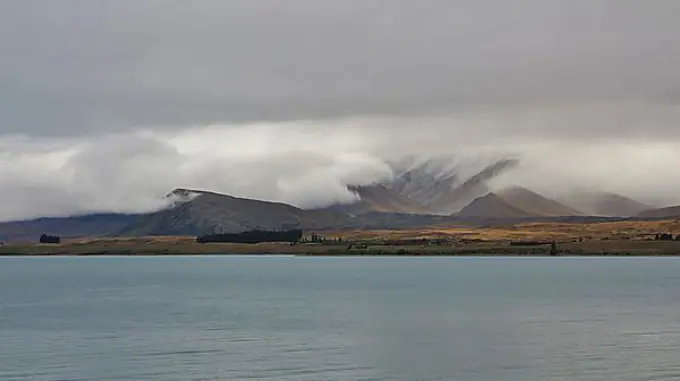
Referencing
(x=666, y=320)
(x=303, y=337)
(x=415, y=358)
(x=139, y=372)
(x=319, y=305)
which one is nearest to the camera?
(x=139, y=372)

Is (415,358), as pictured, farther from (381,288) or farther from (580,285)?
(580,285)

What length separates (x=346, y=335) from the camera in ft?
196

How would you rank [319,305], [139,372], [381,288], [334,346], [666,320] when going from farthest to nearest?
1. [381,288]
2. [319,305]
3. [666,320]
4. [334,346]
5. [139,372]

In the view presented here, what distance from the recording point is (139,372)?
149 ft

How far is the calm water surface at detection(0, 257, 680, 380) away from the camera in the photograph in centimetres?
4509

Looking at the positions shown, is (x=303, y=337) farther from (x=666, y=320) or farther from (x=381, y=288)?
(x=381, y=288)

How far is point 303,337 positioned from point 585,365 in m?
18.1

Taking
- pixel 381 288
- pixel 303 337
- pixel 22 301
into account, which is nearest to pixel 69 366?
pixel 303 337

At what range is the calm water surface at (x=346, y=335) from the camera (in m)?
45.1

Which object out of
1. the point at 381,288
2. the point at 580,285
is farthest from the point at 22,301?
the point at 580,285

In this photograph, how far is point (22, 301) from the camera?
97.2 m

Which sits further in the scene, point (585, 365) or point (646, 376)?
point (585, 365)

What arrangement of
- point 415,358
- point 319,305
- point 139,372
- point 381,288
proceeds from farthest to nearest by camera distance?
point 381,288 → point 319,305 → point 415,358 → point 139,372

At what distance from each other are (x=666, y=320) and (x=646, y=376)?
2693cm
